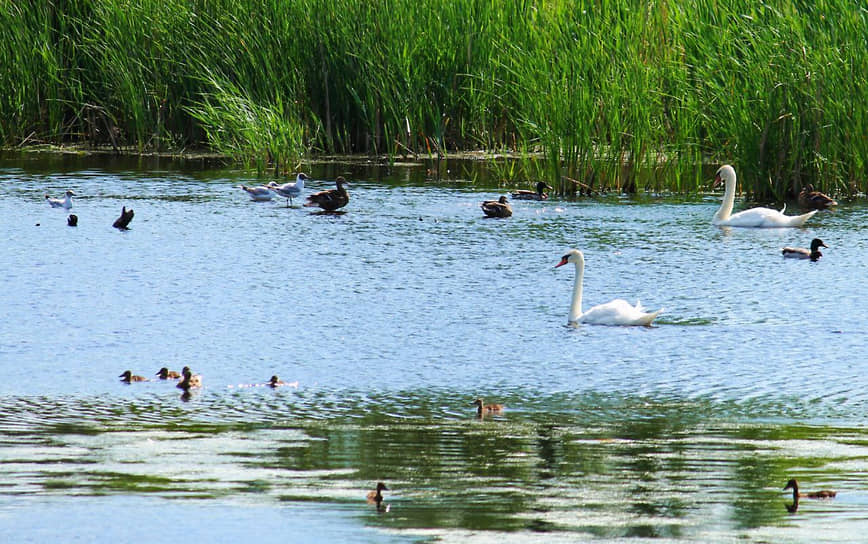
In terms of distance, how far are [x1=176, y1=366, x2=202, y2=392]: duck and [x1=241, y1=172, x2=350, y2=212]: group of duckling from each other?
32.3ft

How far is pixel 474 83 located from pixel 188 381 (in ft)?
50.2

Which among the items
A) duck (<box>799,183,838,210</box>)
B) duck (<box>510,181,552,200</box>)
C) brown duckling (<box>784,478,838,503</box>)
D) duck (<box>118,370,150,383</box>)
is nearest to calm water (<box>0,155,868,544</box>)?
brown duckling (<box>784,478,838,503</box>)

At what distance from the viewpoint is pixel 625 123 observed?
20.3 meters

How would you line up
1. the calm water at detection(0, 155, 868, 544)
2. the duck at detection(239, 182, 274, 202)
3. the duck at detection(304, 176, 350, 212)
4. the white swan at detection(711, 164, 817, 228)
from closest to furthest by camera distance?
the calm water at detection(0, 155, 868, 544), the white swan at detection(711, 164, 817, 228), the duck at detection(304, 176, 350, 212), the duck at detection(239, 182, 274, 202)

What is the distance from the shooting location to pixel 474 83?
24.2m

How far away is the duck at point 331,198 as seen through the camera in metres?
19.4

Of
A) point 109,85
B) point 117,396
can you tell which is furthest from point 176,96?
point 117,396

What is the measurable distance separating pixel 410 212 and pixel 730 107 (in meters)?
4.75

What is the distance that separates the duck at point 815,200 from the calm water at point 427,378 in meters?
0.27

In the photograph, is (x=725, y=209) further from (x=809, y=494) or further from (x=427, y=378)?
(x=809, y=494)

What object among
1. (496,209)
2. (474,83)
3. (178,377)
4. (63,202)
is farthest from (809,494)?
(474,83)

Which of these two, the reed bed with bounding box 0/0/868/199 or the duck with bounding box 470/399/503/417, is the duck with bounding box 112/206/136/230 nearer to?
the reed bed with bounding box 0/0/868/199

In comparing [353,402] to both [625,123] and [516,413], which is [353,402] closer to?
[516,413]

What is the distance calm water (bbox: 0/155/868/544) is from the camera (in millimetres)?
6566
